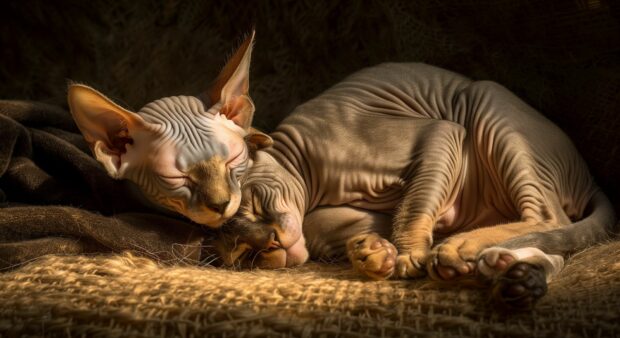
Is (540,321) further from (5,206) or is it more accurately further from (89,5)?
(89,5)

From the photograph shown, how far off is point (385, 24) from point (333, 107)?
1.58 ft

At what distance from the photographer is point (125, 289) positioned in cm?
150

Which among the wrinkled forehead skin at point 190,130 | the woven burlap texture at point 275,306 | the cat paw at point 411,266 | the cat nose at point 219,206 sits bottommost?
the cat paw at point 411,266

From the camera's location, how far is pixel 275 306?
4.65 ft

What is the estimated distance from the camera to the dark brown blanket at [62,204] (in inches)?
71.7

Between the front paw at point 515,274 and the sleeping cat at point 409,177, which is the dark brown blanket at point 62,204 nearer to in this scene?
the sleeping cat at point 409,177

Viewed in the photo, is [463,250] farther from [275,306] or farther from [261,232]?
[261,232]

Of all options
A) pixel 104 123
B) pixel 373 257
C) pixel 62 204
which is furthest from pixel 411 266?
pixel 62 204

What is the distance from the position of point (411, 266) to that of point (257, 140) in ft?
1.92

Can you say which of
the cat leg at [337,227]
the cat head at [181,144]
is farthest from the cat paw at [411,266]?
the cat head at [181,144]

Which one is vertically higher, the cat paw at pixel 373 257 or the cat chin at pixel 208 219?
the cat chin at pixel 208 219

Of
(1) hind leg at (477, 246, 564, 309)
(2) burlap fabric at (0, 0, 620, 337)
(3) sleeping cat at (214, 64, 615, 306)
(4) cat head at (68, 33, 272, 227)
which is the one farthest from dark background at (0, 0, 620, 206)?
(1) hind leg at (477, 246, 564, 309)

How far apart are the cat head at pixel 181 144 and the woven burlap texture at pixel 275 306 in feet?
0.73

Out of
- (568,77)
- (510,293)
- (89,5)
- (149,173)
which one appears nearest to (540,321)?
(510,293)
